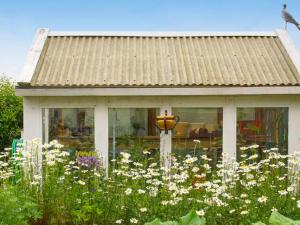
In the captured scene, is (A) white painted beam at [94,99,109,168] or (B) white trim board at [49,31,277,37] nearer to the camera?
(A) white painted beam at [94,99,109,168]

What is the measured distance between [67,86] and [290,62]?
204 inches

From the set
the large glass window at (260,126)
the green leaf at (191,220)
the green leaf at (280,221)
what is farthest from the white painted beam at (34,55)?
the green leaf at (280,221)

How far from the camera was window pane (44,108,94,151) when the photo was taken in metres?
11.1

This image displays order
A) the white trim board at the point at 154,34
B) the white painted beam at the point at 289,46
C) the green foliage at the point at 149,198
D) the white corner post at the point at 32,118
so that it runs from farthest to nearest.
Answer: the white trim board at the point at 154,34, the white painted beam at the point at 289,46, the white corner post at the point at 32,118, the green foliage at the point at 149,198

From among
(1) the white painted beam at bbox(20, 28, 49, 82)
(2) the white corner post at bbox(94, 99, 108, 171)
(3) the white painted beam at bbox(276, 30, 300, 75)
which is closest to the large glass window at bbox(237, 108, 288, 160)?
(3) the white painted beam at bbox(276, 30, 300, 75)

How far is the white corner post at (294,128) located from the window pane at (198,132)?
5.02 feet

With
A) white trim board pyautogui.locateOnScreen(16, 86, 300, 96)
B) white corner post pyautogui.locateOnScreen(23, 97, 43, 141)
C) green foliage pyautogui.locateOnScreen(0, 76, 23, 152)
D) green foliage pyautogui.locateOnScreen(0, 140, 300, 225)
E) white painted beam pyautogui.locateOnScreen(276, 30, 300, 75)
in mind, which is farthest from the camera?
green foliage pyautogui.locateOnScreen(0, 76, 23, 152)

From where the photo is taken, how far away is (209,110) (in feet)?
36.6

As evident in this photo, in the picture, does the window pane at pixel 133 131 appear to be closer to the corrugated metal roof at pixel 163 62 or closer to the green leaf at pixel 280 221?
the corrugated metal roof at pixel 163 62

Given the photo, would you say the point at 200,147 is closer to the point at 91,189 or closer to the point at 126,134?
the point at 126,134

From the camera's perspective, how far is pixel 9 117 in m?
19.3

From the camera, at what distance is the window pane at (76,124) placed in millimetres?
11094

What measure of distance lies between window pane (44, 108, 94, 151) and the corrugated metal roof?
0.65 metres

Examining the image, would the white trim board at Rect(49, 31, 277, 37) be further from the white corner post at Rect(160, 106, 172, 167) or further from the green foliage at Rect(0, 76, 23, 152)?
the green foliage at Rect(0, 76, 23, 152)
